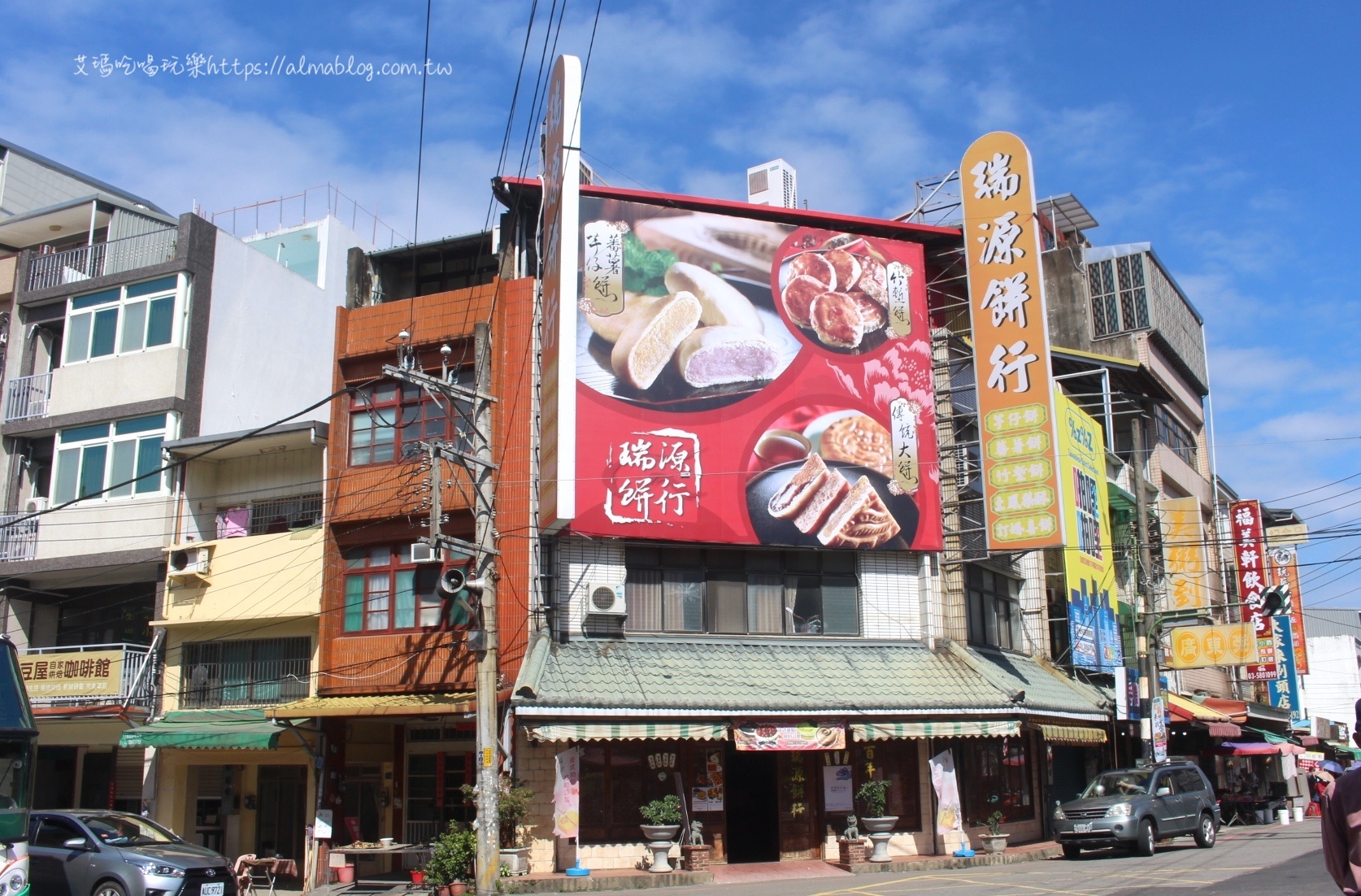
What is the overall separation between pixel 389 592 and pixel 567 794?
5859mm

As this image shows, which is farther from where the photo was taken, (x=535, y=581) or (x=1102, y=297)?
(x=1102, y=297)

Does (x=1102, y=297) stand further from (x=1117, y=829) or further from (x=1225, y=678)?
(x=1117, y=829)

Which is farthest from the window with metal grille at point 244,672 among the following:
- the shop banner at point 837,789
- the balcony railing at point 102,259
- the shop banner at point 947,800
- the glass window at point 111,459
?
the shop banner at point 947,800

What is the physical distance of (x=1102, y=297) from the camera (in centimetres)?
4403

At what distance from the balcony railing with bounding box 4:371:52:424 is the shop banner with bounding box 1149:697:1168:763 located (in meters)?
27.3

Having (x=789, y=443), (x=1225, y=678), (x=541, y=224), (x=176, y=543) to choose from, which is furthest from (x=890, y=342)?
(x=1225, y=678)

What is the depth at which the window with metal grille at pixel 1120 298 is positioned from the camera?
1706 inches

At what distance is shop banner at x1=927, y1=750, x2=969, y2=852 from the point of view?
21.6 metres

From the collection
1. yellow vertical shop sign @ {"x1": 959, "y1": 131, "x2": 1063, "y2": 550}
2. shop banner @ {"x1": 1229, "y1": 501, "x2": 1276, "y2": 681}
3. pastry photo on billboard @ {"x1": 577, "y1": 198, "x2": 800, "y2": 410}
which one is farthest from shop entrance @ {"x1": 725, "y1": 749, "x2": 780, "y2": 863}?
shop banner @ {"x1": 1229, "y1": 501, "x2": 1276, "y2": 681}

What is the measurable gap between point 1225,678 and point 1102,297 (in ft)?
50.9

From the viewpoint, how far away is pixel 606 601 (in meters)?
21.0

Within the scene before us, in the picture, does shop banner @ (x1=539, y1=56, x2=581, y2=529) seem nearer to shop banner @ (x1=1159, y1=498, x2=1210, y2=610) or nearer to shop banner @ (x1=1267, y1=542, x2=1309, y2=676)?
shop banner @ (x1=1159, y1=498, x2=1210, y2=610)

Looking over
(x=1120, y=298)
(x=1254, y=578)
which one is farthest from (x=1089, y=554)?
(x=1120, y=298)

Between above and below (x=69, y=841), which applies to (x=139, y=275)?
above
